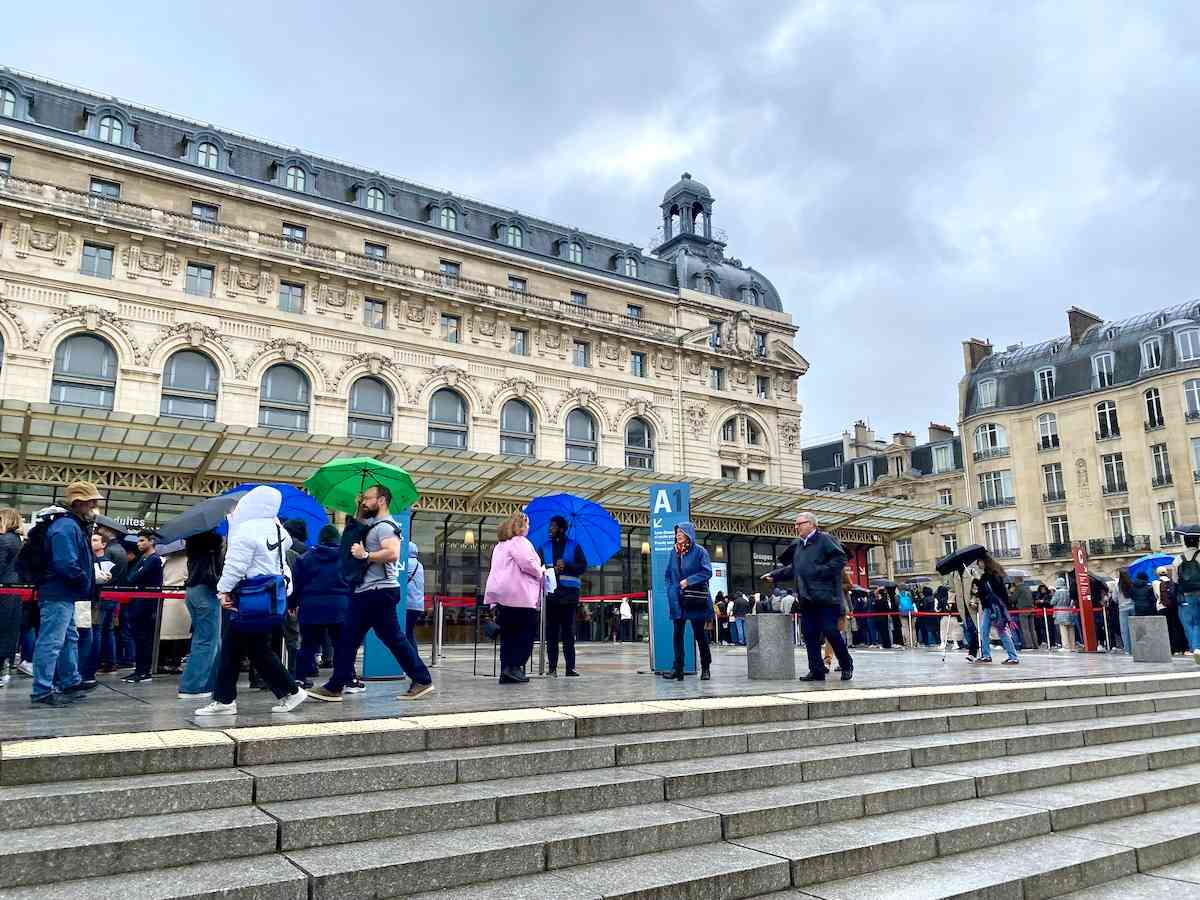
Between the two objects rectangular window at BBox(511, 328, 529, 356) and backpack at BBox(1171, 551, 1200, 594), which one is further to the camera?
rectangular window at BBox(511, 328, 529, 356)

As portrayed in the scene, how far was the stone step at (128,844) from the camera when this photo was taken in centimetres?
339

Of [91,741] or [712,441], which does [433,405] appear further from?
[91,741]

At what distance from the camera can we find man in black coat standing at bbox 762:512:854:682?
8.90m

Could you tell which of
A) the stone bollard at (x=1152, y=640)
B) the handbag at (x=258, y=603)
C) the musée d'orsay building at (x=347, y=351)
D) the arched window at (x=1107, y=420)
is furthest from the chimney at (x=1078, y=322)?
the handbag at (x=258, y=603)

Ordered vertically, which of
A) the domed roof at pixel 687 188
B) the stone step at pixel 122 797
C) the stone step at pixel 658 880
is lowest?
the stone step at pixel 658 880

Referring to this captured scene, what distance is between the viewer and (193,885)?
11.1 feet

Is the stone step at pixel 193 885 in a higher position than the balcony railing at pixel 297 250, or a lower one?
lower

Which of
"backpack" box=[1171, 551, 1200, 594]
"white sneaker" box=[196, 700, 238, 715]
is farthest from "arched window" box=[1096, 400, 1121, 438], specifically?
"white sneaker" box=[196, 700, 238, 715]

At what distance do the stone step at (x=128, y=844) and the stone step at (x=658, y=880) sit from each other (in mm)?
820

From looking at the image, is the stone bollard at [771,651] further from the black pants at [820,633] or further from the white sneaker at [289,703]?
the white sneaker at [289,703]

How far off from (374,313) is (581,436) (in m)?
9.65

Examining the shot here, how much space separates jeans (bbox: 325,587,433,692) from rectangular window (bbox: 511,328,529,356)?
27.9 m

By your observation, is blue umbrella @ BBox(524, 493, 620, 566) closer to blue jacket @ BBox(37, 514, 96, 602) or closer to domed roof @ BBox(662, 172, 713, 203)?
blue jacket @ BBox(37, 514, 96, 602)

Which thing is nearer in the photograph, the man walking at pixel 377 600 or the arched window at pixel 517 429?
the man walking at pixel 377 600
